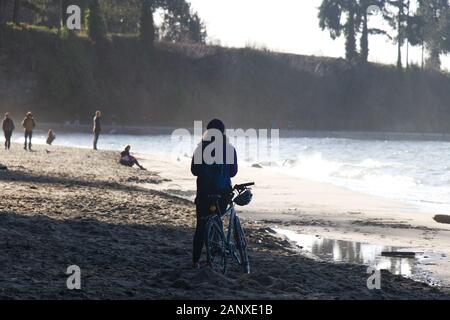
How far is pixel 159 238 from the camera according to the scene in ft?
42.0

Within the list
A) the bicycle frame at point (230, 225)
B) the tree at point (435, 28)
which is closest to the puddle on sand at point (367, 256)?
the bicycle frame at point (230, 225)

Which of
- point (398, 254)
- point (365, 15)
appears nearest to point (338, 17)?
point (365, 15)

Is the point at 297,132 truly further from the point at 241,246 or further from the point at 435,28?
the point at 241,246

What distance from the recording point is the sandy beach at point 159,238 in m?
9.25

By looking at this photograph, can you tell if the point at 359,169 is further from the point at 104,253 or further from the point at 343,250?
the point at 104,253

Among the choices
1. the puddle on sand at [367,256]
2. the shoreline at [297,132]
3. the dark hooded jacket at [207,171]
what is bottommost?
the puddle on sand at [367,256]

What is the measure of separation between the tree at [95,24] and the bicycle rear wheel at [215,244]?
6898 centimetres

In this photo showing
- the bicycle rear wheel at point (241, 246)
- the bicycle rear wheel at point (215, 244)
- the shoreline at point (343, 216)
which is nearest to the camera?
the bicycle rear wheel at point (215, 244)

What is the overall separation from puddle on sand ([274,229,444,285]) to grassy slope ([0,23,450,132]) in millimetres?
59056

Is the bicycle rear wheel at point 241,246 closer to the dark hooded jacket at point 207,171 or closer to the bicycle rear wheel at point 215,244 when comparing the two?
the bicycle rear wheel at point 215,244

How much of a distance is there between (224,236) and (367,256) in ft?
10.9

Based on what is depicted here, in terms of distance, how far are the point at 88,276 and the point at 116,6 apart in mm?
82389

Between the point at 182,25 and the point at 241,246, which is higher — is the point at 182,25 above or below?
above

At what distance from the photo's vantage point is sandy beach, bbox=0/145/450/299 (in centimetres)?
925
